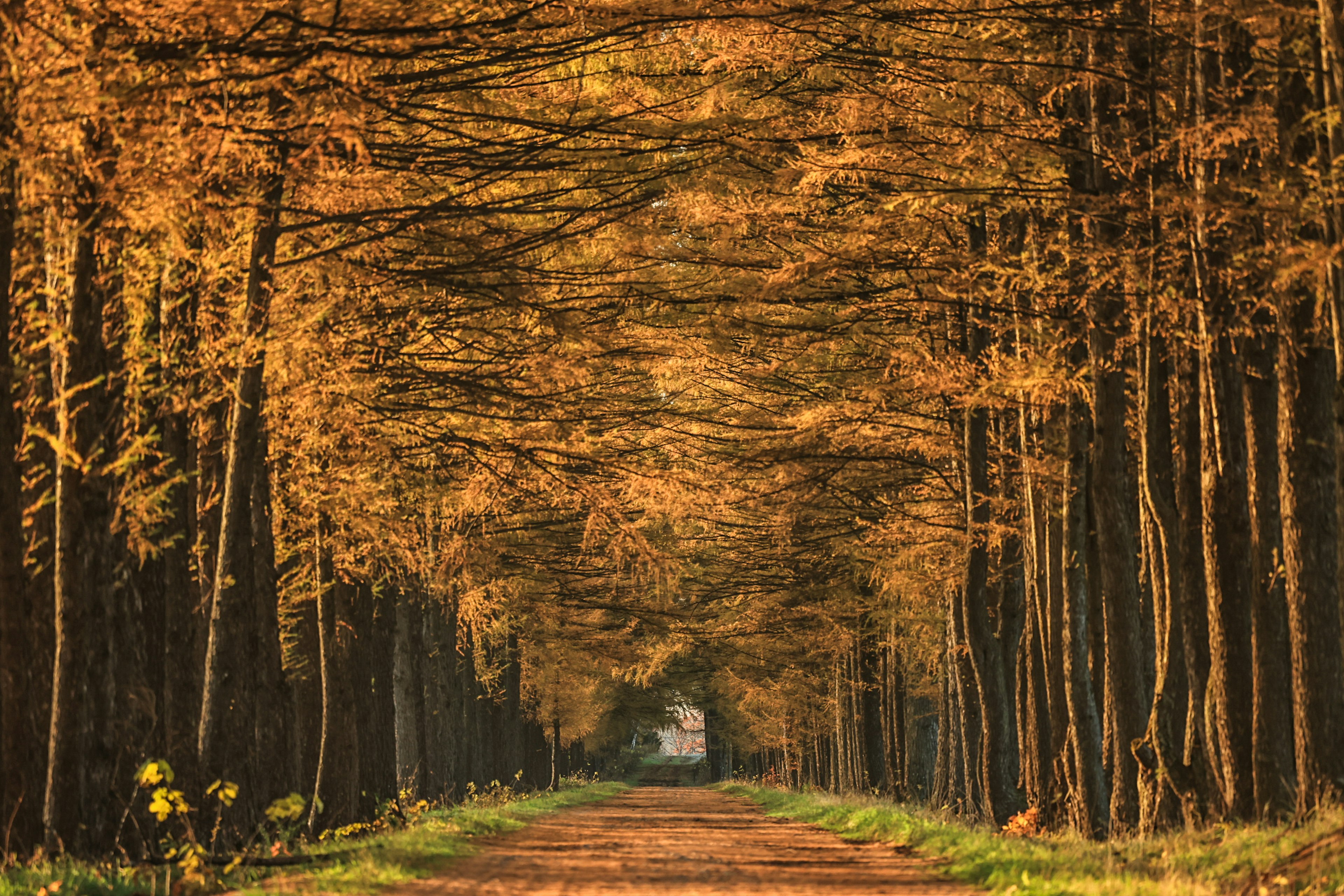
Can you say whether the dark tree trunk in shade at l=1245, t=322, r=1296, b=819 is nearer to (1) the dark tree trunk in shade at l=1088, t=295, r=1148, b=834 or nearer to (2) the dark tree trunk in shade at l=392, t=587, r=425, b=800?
(1) the dark tree trunk in shade at l=1088, t=295, r=1148, b=834

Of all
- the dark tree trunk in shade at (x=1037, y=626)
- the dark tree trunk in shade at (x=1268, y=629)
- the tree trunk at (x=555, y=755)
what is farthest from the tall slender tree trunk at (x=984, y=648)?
the tree trunk at (x=555, y=755)

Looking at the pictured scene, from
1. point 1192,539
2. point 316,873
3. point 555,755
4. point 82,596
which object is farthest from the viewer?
point 555,755

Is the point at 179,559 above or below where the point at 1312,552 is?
above

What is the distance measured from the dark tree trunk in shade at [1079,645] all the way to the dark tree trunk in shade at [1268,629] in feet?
9.92

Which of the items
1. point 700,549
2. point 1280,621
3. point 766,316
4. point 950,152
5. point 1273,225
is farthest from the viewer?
point 700,549

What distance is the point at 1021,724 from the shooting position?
22766mm

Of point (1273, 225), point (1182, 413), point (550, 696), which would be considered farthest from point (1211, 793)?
point (550, 696)

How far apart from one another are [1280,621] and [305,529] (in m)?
10.8

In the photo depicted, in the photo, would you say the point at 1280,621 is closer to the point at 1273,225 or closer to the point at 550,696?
the point at 1273,225

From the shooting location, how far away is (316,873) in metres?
10.4

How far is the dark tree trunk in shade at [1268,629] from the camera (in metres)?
Answer: 12.2

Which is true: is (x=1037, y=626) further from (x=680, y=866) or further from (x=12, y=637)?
(x=12, y=637)

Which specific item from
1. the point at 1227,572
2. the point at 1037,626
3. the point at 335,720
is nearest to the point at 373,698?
the point at 335,720

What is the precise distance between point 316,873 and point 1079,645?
9235 millimetres
